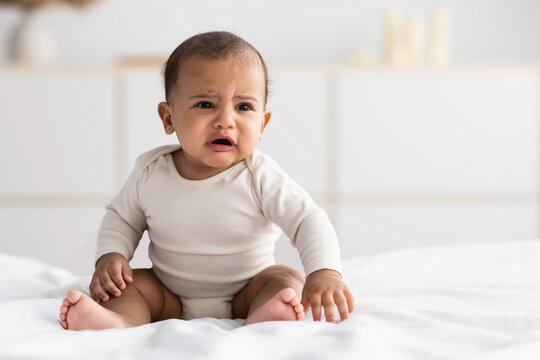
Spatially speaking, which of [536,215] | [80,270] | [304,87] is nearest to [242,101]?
[80,270]

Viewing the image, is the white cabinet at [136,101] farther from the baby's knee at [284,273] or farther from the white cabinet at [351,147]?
the baby's knee at [284,273]

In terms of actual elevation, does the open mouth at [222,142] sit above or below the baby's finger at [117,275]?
above

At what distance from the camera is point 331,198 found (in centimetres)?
268

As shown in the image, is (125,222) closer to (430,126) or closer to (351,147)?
(351,147)

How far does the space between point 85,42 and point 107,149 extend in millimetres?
690

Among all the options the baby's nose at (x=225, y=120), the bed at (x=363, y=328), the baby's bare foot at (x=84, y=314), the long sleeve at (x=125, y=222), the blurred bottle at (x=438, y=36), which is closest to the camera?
the bed at (x=363, y=328)

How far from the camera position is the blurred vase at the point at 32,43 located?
2854 millimetres

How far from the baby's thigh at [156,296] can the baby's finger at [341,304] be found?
0.94 feet

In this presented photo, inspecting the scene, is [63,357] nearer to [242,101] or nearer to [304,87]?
[242,101]

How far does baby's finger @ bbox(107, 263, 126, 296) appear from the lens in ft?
2.99

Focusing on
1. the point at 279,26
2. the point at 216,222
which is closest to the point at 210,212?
the point at 216,222

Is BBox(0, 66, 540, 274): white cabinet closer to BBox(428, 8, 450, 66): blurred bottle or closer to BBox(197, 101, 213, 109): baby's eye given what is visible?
BBox(428, 8, 450, 66): blurred bottle

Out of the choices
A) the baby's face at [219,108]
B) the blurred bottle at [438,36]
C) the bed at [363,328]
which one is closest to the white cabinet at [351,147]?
the blurred bottle at [438,36]

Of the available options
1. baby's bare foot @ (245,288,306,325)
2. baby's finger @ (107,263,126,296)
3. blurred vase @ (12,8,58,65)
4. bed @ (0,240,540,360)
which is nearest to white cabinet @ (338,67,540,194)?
blurred vase @ (12,8,58,65)
